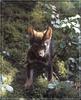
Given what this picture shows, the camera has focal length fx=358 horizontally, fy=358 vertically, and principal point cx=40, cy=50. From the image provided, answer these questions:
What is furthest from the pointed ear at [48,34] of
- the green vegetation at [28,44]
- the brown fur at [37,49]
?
the green vegetation at [28,44]

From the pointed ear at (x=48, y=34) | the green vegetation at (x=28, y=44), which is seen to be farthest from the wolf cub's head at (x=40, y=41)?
the green vegetation at (x=28, y=44)

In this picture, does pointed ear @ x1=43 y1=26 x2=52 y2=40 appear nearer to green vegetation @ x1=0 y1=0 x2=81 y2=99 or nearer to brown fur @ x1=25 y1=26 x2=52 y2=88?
brown fur @ x1=25 y1=26 x2=52 y2=88

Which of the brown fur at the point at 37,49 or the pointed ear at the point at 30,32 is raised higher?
the pointed ear at the point at 30,32

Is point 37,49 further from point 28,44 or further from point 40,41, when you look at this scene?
point 28,44

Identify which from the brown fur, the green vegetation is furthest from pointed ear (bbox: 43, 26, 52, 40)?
the green vegetation

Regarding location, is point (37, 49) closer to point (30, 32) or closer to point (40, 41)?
point (40, 41)

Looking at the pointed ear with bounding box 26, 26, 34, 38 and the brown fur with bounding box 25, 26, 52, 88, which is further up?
the pointed ear with bounding box 26, 26, 34, 38

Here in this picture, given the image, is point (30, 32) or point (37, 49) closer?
point (37, 49)

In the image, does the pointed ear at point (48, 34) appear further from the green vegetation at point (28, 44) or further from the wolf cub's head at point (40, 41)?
the green vegetation at point (28, 44)

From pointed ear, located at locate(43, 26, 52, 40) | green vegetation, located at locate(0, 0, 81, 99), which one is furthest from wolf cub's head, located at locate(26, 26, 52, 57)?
green vegetation, located at locate(0, 0, 81, 99)

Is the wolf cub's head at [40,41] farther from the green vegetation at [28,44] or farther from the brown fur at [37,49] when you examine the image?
the green vegetation at [28,44]

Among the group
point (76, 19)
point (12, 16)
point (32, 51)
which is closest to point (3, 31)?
point (12, 16)

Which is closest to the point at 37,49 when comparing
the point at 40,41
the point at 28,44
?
the point at 40,41

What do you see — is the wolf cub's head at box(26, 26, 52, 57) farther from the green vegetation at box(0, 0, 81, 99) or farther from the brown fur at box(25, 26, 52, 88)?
the green vegetation at box(0, 0, 81, 99)
